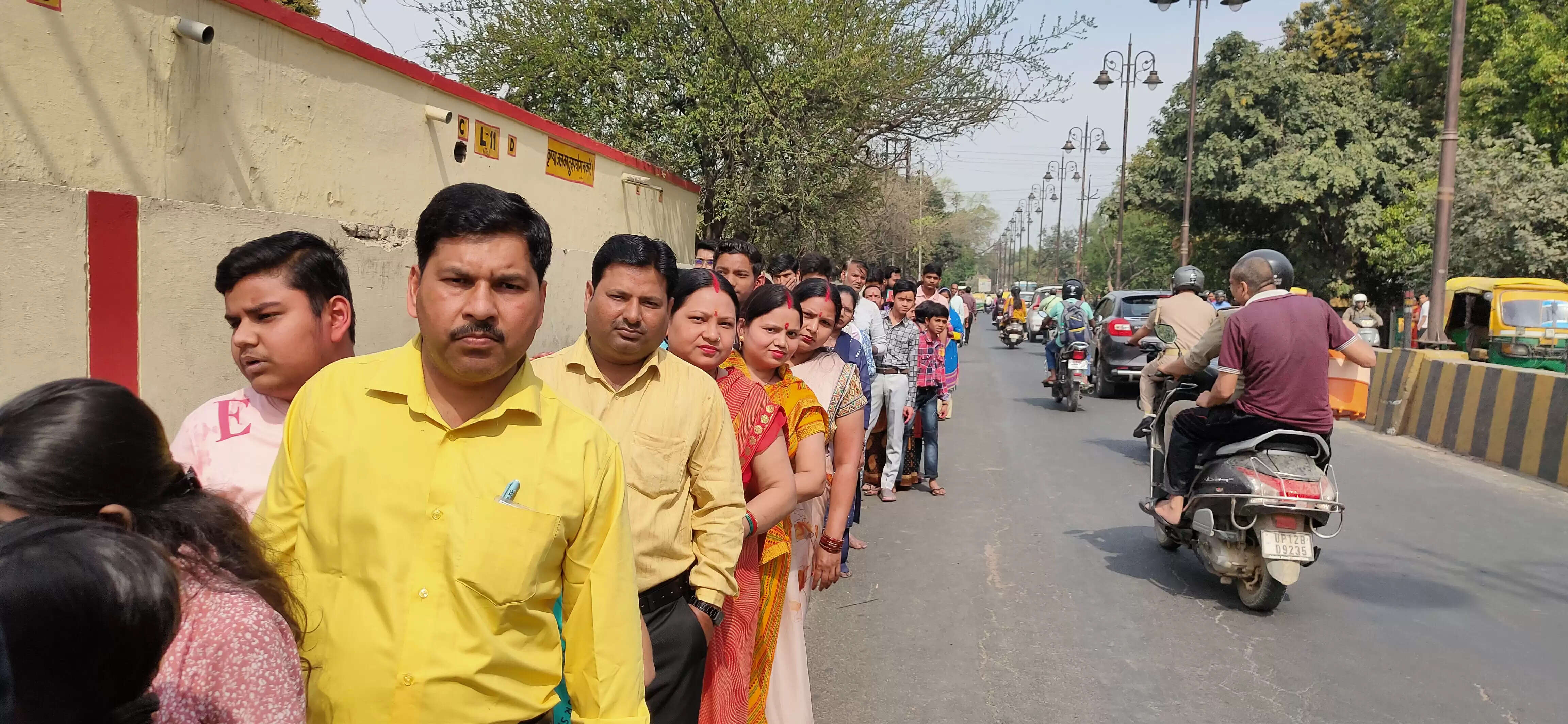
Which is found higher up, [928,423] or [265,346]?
[265,346]

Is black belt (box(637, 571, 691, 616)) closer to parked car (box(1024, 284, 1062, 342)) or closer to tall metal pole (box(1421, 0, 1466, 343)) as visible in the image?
tall metal pole (box(1421, 0, 1466, 343))

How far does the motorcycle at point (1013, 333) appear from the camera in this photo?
29.6m

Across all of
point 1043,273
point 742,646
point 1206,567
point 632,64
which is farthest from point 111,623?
point 1043,273

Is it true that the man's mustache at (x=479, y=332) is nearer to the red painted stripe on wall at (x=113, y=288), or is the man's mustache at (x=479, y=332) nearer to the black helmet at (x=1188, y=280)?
the red painted stripe on wall at (x=113, y=288)

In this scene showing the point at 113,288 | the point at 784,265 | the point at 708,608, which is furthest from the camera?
the point at 784,265

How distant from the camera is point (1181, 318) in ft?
31.2

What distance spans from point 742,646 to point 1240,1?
802 inches

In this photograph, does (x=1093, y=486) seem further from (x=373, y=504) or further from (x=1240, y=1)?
(x=1240, y=1)

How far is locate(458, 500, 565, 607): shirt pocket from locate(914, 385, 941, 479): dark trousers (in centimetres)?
724

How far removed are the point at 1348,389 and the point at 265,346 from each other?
8.29m

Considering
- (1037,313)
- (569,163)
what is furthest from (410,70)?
(1037,313)

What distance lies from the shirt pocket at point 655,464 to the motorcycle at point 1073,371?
11941 millimetres

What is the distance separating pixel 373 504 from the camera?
179 cm

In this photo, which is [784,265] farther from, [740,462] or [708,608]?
[708,608]
